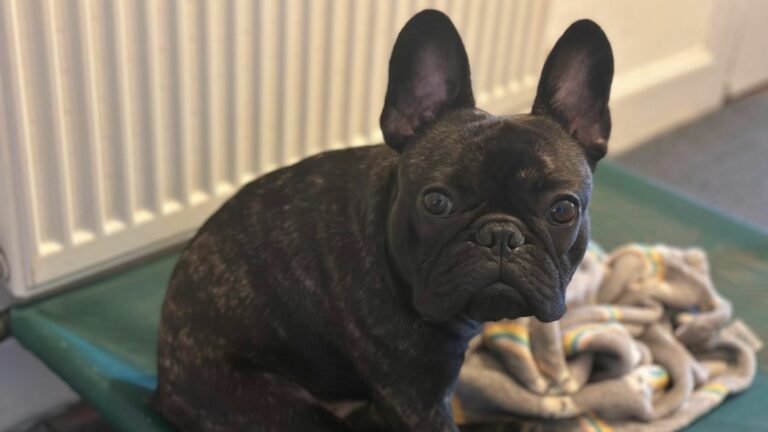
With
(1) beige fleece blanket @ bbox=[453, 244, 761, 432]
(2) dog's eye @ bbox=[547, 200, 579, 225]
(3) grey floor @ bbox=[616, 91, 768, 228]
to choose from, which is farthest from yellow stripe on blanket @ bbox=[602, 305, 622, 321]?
(3) grey floor @ bbox=[616, 91, 768, 228]

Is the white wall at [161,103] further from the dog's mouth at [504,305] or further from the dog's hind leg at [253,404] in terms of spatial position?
the dog's mouth at [504,305]

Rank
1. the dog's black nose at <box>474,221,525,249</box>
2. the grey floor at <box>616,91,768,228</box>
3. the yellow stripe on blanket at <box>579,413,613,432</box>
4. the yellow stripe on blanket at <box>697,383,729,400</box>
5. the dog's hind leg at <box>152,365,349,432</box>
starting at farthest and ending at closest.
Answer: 1. the grey floor at <box>616,91,768,228</box>
2. the yellow stripe on blanket at <box>697,383,729,400</box>
3. the yellow stripe on blanket at <box>579,413,613,432</box>
4. the dog's hind leg at <box>152,365,349,432</box>
5. the dog's black nose at <box>474,221,525,249</box>

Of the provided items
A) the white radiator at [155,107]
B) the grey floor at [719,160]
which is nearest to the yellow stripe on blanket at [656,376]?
the white radiator at [155,107]

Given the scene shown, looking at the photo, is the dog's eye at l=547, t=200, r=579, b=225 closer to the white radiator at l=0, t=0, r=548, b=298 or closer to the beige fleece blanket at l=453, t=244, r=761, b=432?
the beige fleece blanket at l=453, t=244, r=761, b=432

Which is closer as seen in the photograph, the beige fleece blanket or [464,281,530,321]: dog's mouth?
[464,281,530,321]: dog's mouth

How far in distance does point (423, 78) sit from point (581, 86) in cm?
16

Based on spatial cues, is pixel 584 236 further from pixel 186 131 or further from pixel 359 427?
pixel 186 131

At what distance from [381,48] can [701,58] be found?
130 cm

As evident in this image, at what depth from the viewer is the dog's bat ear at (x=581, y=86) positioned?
1.00 metres

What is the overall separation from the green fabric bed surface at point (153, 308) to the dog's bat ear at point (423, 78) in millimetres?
535

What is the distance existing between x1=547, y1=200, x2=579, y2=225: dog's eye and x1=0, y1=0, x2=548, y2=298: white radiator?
723 mm

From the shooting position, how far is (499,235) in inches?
37.9

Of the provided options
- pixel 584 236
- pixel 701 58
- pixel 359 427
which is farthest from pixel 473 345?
pixel 701 58

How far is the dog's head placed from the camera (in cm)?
97
